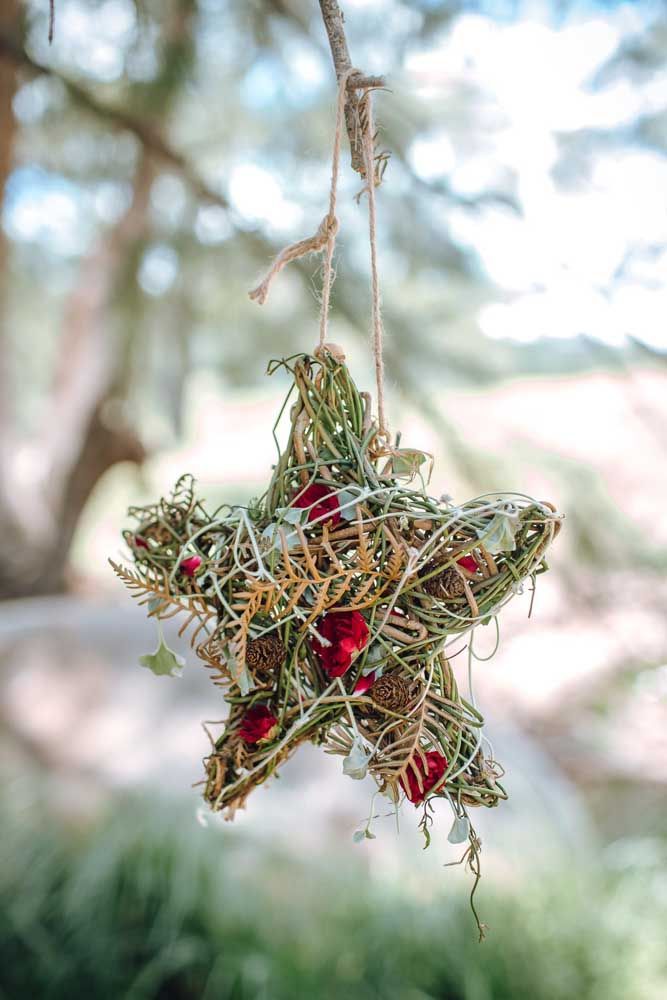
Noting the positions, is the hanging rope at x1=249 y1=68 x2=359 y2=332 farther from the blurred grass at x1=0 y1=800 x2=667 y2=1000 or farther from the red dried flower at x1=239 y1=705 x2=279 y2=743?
the blurred grass at x1=0 y1=800 x2=667 y2=1000

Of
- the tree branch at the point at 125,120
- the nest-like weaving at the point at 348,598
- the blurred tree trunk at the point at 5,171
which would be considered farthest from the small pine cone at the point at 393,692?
the blurred tree trunk at the point at 5,171

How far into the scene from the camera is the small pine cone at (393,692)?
1.73 feet

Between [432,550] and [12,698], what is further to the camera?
[12,698]

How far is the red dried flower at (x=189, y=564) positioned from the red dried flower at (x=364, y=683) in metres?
0.13

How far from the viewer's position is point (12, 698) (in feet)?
6.44

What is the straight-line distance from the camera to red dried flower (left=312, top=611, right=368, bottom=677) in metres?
0.51

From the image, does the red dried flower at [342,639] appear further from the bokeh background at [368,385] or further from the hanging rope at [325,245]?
the bokeh background at [368,385]

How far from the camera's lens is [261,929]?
5.09ft

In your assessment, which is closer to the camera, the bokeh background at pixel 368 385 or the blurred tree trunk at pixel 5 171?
the bokeh background at pixel 368 385

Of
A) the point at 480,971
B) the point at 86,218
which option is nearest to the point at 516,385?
the point at 480,971

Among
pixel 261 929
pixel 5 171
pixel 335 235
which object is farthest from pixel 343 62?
pixel 5 171

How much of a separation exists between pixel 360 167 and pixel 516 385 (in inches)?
53.8

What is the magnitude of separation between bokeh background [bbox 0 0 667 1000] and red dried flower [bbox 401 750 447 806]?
0.85 metres

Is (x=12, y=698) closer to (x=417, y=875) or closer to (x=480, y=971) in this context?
(x=417, y=875)
